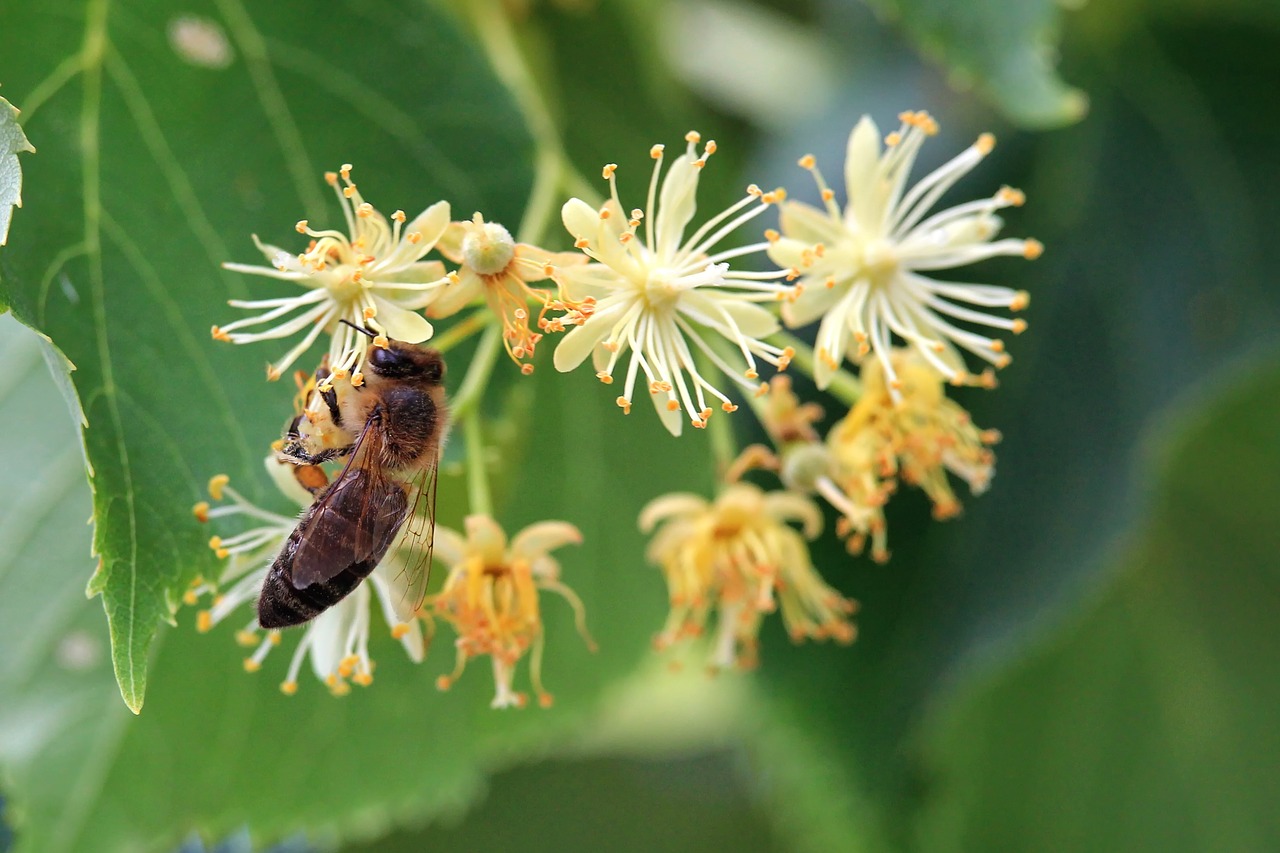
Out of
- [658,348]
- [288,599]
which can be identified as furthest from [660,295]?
[288,599]

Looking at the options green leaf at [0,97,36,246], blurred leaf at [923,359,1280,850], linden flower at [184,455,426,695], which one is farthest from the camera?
blurred leaf at [923,359,1280,850]

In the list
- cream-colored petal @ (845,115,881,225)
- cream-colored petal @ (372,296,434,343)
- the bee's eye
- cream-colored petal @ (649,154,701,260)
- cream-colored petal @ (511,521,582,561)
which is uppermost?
cream-colored petal @ (845,115,881,225)

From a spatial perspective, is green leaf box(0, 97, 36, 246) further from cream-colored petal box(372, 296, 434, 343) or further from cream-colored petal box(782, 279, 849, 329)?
cream-colored petal box(782, 279, 849, 329)

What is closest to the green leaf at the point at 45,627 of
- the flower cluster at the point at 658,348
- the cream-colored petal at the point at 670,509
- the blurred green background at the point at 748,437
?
the blurred green background at the point at 748,437

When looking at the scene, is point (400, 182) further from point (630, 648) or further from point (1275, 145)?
point (1275, 145)

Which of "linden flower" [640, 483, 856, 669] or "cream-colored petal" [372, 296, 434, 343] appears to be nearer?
"cream-colored petal" [372, 296, 434, 343]

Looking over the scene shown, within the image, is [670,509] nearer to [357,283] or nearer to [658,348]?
[658,348]

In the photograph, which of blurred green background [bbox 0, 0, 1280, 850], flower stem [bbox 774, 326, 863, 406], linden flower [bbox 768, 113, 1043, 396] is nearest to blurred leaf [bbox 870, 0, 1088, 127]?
blurred green background [bbox 0, 0, 1280, 850]

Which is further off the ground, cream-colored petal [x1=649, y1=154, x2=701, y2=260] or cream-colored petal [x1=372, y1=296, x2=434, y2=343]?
cream-colored petal [x1=649, y1=154, x2=701, y2=260]
